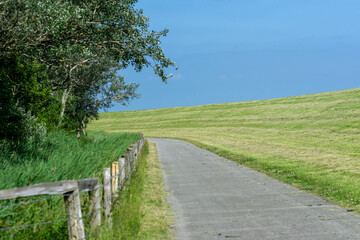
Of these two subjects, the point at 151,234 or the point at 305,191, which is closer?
the point at 151,234

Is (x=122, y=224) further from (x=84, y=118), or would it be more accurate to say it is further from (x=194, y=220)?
(x=84, y=118)

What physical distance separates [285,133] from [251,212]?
42866 mm

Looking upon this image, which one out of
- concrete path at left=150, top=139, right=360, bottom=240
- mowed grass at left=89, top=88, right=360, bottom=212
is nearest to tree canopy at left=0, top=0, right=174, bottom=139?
concrete path at left=150, top=139, right=360, bottom=240

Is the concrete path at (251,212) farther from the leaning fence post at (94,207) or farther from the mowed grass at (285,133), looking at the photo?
the leaning fence post at (94,207)

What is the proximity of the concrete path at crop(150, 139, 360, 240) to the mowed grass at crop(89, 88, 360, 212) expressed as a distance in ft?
3.61

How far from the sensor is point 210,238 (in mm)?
7977

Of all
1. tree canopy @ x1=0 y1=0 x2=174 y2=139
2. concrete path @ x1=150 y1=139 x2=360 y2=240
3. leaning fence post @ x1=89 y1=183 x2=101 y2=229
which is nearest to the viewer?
leaning fence post @ x1=89 y1=183 x2=101 y2=229

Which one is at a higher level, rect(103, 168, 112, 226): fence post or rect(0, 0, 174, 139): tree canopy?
rect(0, 0, 174, 139): tree canopy

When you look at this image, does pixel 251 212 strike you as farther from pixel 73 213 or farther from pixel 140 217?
pixel 73 213

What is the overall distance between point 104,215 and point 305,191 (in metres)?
7.59

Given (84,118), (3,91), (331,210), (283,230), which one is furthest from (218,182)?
(84,118)

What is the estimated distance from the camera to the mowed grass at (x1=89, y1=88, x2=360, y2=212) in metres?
16.3

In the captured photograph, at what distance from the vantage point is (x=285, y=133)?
51688mm

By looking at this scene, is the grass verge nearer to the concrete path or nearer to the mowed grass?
the concrete path
